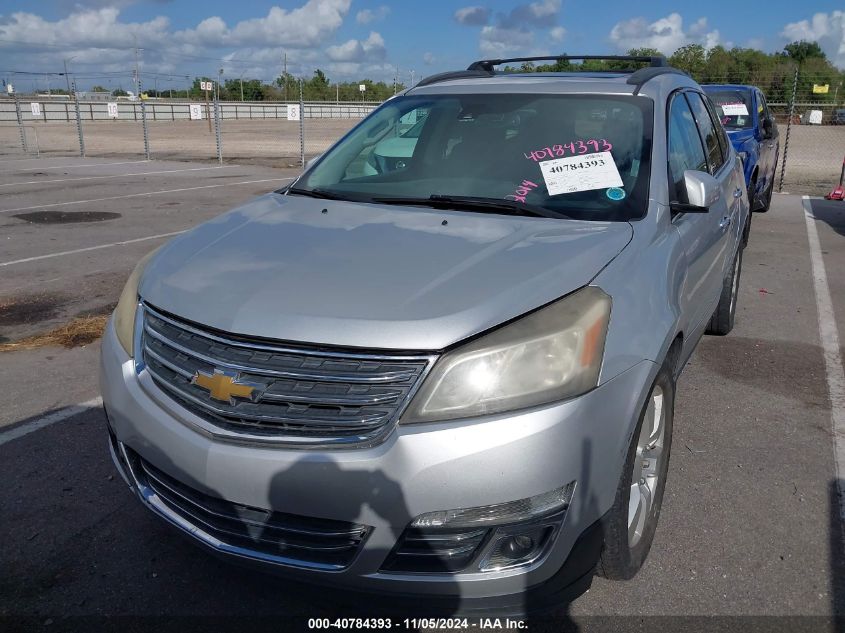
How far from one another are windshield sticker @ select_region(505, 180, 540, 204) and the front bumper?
1.13 metres

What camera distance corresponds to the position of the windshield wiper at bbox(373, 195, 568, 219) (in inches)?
120

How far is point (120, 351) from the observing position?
264 centimetres

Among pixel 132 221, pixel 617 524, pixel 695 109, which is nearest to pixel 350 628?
pixel 617 524

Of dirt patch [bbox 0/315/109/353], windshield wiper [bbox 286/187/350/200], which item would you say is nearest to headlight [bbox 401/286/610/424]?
windshield wiper [bbox 286/187/350/200]

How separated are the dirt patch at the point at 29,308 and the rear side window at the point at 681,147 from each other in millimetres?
4869

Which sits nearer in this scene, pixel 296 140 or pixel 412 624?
pixel 412 624

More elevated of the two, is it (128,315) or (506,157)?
(506,157)

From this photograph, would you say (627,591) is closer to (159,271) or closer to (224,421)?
(224,421)

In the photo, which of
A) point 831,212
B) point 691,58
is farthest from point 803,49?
point 831,212

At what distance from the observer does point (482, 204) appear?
313 centimetres

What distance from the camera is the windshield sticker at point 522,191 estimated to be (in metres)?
3.19

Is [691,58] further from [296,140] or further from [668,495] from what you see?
[668,495]

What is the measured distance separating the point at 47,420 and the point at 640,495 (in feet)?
10.3

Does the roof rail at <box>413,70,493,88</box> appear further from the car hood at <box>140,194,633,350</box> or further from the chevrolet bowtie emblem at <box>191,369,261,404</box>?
the chevrolet bowtie emblem at <box>191,369,261,404</box>
